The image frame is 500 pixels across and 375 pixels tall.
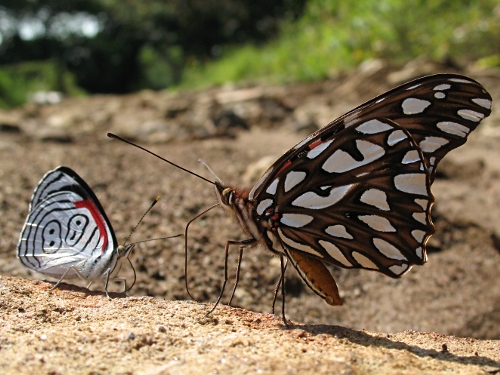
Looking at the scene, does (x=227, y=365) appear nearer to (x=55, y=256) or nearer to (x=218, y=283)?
(x=55, y=256)

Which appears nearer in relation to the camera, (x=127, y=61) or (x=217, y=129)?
(x=217, y=129)

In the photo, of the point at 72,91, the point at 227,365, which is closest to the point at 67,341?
the point at 227,365

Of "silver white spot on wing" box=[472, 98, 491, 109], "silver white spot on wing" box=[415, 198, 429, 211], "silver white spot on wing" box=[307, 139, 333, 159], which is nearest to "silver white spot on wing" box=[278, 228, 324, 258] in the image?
"silver white spot on wing" box=[307, 139, 333, 159]

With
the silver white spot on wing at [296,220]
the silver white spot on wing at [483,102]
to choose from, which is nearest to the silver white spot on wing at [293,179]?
the silver white spot on wing at [296,220]

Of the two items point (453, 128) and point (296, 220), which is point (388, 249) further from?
point (453, 128)

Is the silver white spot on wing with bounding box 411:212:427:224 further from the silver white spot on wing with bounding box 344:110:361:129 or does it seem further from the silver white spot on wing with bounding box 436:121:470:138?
the silver white spot on wing with bounding box 344:110:361:129

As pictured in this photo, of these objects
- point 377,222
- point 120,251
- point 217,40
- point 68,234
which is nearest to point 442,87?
point 377,222

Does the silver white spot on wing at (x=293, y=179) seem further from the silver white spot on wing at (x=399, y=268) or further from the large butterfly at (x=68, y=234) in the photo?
the large butterfly at (x=68, y=234)
